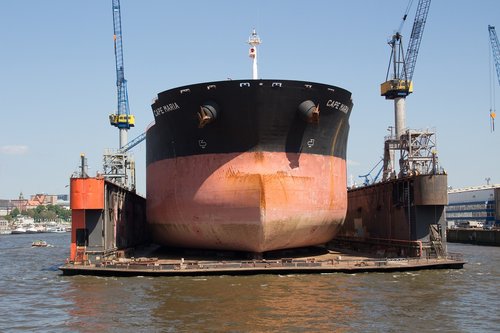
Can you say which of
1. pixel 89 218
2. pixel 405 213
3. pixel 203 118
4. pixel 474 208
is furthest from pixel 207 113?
pixel 474 208

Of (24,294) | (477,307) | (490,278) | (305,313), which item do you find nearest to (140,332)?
(305,313)

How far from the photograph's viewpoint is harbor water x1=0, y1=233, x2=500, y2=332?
17.8 meters

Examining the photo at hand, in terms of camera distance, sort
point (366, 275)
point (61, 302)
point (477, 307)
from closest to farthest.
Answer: point (477, 307) → point (61, 302) → point (366, 275)

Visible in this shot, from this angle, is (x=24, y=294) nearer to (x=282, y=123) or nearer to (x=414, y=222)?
(x=282, y=123)

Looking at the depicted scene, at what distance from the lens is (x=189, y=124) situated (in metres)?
31.1

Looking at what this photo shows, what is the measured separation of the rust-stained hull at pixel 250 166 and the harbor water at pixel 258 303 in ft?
12.2

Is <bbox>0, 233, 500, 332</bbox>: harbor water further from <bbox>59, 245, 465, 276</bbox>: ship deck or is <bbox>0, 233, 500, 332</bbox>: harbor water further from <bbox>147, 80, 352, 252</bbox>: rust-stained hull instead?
<bbox>147, 80, 352, 252</bbox>: rust-stained hull

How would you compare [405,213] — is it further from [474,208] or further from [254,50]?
[474,208]

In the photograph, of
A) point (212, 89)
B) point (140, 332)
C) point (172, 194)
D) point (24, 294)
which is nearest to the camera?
point (140, 332)

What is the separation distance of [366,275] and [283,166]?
6.75 metres

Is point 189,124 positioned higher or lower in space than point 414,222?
higher

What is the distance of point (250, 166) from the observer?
97.3ft

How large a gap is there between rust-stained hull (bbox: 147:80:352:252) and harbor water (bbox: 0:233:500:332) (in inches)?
146

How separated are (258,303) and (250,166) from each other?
9.99 m
